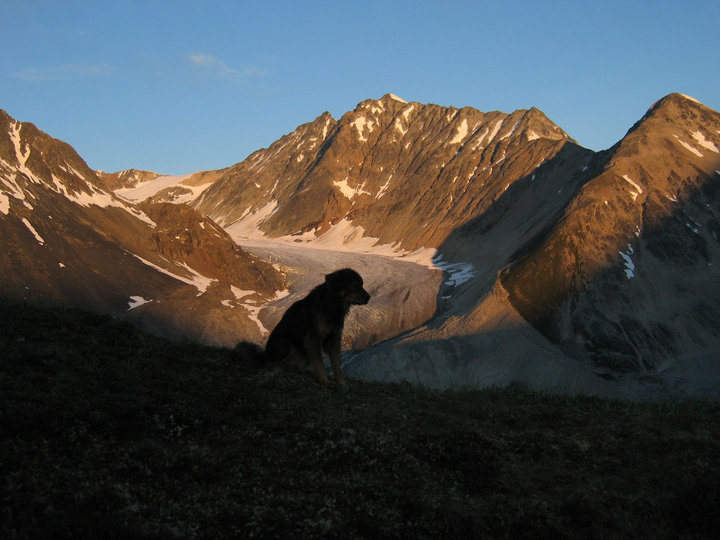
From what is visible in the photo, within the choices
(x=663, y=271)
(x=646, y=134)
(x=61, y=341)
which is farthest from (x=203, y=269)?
(x=61, y=341)

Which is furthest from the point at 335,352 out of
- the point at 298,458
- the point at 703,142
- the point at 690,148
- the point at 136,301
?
the point at 703,142

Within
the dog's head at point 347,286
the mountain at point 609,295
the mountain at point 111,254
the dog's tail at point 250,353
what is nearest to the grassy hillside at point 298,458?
the dog's tail at point 250,353

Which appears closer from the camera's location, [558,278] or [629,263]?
[558,278]

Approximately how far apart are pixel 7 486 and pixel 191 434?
119 inches

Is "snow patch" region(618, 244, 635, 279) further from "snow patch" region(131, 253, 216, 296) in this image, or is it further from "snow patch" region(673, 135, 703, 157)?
"snow patch" region(131, 253, 216, 296)

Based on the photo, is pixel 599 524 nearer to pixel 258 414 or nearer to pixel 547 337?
pixel 258 414

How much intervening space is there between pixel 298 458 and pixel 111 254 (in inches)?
4130

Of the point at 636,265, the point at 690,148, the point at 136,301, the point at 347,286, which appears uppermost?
the point at 690,148

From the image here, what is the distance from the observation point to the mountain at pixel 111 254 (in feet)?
297

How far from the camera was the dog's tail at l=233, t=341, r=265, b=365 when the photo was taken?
15141 mm

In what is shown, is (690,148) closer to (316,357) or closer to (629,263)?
(629,263)

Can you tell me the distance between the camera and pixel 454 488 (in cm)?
902

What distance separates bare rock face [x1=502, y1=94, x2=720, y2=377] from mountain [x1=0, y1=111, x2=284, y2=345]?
153ft

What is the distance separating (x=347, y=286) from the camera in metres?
14.7
